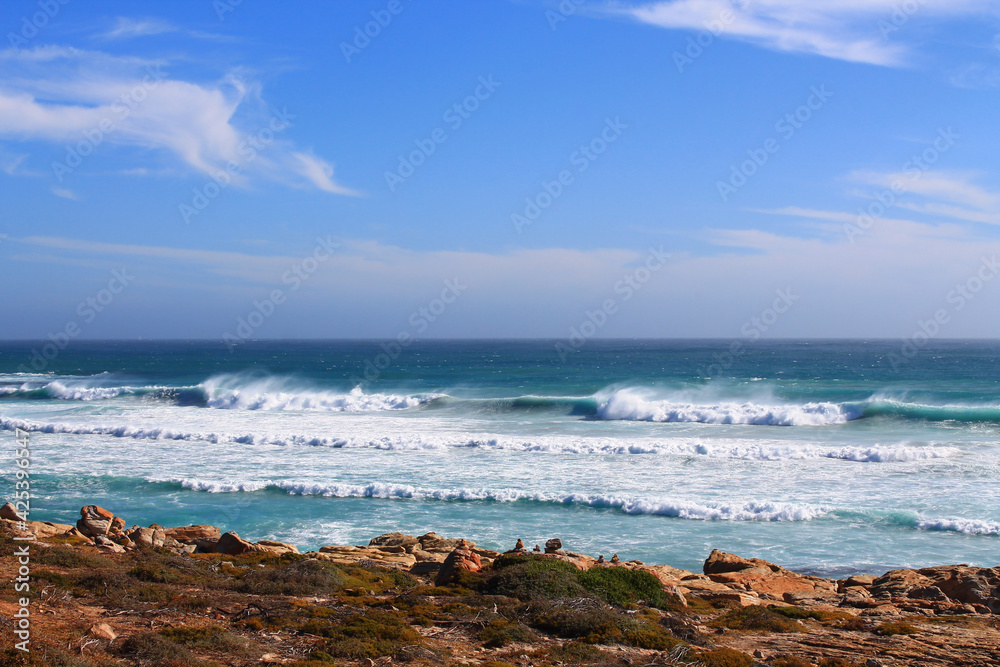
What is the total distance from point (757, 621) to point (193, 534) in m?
10.5

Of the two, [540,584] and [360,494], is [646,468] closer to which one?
[360,494]

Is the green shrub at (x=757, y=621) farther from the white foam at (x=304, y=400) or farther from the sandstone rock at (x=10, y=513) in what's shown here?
the white foam at (x=304, y=400)

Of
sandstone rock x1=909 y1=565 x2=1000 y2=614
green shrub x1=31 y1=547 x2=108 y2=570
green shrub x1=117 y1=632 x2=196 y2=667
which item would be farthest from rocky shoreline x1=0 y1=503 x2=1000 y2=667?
green shrub x1=31 y1=547 x2=108 y2=570

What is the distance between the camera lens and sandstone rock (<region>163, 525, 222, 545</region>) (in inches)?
510

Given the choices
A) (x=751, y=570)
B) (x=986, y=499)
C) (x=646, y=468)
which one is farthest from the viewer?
(x=646, y=468)

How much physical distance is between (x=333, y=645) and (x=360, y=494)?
39.2ft

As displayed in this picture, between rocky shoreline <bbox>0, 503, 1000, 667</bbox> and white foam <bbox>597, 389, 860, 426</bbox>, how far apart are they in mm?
22077

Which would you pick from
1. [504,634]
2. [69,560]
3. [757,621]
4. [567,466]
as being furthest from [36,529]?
[567,466]

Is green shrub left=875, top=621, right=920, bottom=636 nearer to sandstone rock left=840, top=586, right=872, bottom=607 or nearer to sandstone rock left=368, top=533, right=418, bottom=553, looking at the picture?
sandstone rock left=840, top=586, right=872, bottom=607

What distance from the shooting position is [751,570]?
11742 millimetres

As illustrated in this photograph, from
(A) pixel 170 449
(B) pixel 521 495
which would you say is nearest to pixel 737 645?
(B) pixel 521 495

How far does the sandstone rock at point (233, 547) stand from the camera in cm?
1195

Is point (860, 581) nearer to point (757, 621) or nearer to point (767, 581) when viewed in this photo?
point (767, 581)

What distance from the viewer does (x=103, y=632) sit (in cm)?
691
